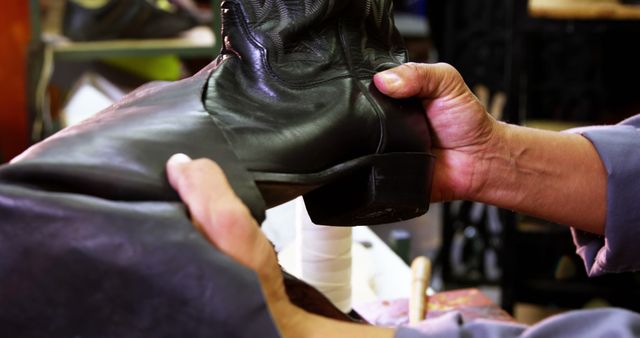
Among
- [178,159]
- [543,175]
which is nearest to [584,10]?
[543,175]

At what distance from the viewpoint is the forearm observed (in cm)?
88

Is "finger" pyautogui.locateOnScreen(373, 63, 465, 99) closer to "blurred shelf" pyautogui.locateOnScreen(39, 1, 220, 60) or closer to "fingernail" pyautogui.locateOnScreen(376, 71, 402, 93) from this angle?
"fingernail" pyautogui.locateOnScreen(376, 71, 402, 93)

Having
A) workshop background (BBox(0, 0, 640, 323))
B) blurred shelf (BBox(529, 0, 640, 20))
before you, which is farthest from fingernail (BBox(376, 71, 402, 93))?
blurred shelf (BBox(529, 0, 640, 20))

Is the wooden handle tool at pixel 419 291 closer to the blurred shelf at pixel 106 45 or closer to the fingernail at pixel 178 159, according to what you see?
the fingernail at pixel 178 159

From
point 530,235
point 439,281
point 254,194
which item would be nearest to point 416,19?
point 439,281

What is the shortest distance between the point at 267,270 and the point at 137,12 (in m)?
1.69

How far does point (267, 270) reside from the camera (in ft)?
1.75

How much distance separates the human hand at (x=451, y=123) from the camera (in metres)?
0.75

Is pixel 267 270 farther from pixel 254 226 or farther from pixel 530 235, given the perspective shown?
pixel 530 235

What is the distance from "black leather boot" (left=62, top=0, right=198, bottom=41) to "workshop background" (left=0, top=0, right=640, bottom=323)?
0.05 ft

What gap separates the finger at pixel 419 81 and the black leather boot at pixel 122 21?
1.43 metres

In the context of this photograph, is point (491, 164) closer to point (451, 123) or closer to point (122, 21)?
point (451, 123)

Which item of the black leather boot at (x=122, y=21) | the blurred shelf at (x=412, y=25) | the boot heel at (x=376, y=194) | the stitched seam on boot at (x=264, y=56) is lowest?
the blurred shelf at (x=412, y=25)

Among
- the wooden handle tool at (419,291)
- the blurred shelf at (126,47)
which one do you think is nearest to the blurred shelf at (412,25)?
the blurred shelf at (126,47)
